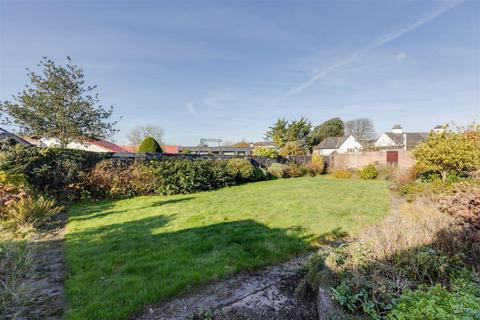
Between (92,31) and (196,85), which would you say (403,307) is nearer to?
(92,31)

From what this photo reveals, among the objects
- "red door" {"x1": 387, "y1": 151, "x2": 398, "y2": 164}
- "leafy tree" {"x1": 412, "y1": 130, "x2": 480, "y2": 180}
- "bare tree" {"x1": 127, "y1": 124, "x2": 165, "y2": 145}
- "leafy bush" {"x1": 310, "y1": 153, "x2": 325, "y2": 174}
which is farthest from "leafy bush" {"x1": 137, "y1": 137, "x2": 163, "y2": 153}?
"bare tree" {"x1": 127, "y1": 124, "x2": 165, "y2": 145}

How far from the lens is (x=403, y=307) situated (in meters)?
1.87

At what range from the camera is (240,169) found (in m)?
13.6

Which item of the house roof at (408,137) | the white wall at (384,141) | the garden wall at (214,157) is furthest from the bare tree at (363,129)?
the garden wall at (214,157)

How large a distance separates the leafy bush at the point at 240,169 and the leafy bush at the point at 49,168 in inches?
275

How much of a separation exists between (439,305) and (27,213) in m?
7.46

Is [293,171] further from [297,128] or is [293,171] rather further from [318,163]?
[297,128]

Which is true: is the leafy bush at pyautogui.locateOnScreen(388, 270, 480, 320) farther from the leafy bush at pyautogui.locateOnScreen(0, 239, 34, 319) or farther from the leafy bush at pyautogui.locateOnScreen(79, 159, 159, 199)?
the leafy bush at pyautogui.locateOnScreen(79, 159, 159, 199)

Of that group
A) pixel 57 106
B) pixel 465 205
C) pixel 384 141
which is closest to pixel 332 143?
pixel 384 141

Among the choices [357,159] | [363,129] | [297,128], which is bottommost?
[357,159]

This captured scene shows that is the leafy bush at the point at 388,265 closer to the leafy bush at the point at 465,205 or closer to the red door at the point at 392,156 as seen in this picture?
the leafy bush at the point at 465,205

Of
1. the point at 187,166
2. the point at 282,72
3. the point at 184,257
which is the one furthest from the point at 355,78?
the point at 184,257

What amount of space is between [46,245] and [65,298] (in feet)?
7.75

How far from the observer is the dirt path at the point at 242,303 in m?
2.44
